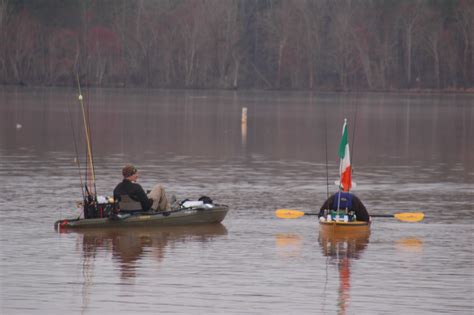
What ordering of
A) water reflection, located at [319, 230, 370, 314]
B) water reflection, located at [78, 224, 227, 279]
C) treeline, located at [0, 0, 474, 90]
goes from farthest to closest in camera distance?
treeline, located at [0, 0, 474, 90]
water reflection, located at [78, 224, 227, 279]
water reflection, located at [319, 230, 370, 314]

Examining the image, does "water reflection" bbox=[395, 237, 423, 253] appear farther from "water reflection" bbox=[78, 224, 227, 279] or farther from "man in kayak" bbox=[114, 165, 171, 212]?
"man in kayak" bbox=[114, 165, 171, 212]

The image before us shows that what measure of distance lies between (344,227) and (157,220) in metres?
3.08

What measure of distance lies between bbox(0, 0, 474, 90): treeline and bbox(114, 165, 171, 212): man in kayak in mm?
108080

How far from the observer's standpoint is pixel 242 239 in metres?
20.9

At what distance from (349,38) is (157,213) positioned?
4623 inches

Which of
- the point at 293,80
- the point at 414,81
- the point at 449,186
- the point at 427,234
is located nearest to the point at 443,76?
the point at 414,81

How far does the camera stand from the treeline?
132 m

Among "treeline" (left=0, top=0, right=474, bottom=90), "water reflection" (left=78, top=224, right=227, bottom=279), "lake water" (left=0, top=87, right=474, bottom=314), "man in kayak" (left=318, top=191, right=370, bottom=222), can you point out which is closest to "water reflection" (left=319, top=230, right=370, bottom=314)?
"lake water" (left=0, top=87, right=474, bottom=314)

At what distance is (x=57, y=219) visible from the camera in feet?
74.0

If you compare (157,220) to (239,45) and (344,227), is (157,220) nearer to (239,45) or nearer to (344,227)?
(344,227)

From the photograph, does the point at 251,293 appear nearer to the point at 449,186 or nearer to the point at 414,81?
the point at 449,186

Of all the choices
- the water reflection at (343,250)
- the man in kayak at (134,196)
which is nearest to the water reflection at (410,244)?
the water reflection at (343,250)

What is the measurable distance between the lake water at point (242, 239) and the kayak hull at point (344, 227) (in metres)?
0.18

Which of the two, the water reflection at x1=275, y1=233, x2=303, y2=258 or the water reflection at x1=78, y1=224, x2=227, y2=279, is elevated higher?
the water reflection at x1=78, y1=224, x2=227, y2=279
